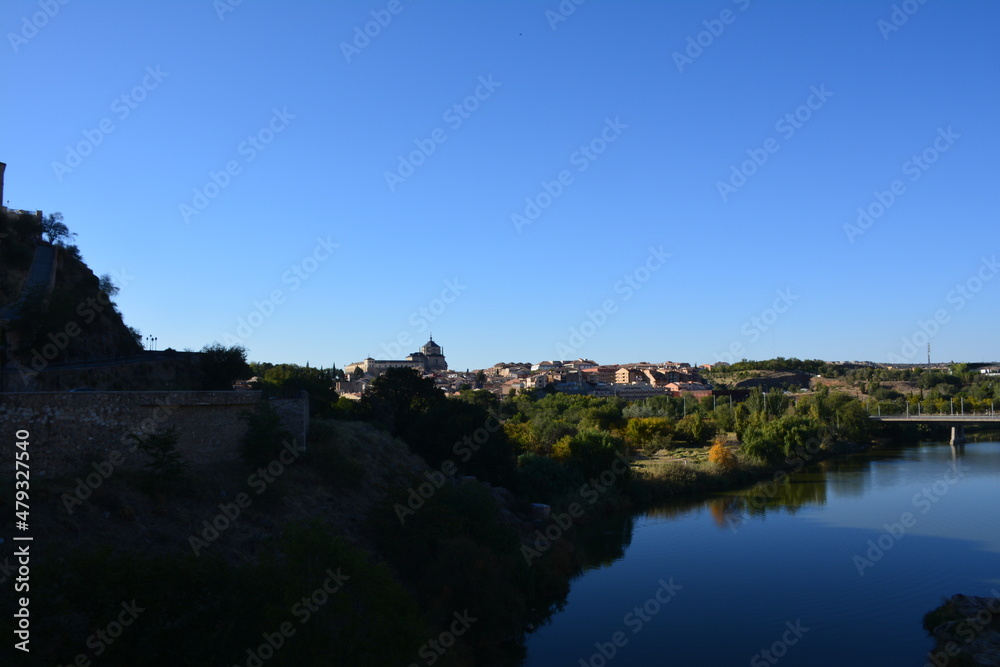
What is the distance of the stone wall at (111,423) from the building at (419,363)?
103647mm

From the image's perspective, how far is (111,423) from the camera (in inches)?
489

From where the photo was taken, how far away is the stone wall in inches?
443

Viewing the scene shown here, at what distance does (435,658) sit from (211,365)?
46.4ft

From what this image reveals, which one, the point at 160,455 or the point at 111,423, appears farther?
the point at 160,455

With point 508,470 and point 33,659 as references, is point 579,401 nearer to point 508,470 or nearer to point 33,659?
point 508,470

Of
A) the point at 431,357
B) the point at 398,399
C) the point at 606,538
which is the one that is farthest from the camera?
the point at 431,357

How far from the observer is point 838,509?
27172 millimetres

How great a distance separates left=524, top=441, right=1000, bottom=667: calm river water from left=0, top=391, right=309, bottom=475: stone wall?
7257 millimetres

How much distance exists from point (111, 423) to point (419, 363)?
4660 inches

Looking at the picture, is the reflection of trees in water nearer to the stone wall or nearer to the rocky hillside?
the stone wall

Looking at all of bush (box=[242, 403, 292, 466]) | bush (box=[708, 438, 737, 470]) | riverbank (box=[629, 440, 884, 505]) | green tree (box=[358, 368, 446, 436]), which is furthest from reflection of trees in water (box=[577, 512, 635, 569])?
bush (box=[242, 403, 292, 466])

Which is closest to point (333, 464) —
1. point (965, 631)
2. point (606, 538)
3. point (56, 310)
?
point (56, 310)

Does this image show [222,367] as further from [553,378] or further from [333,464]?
[553,378]

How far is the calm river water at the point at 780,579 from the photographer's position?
1408 centimetres
